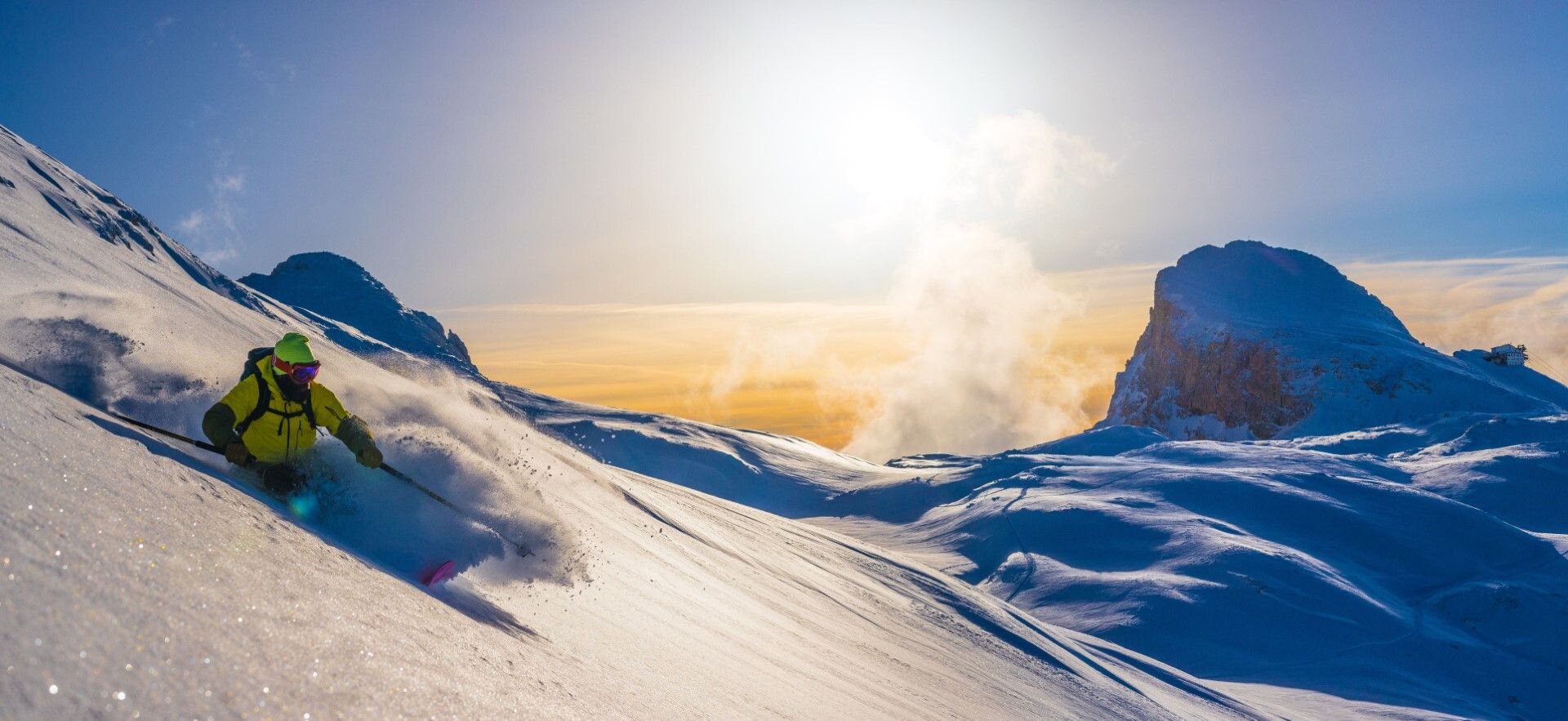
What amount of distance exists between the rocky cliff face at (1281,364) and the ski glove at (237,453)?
9624 cm

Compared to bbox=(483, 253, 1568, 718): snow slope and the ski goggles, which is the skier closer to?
the ski goggles

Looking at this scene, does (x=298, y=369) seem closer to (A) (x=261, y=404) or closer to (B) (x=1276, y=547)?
(A) (x=261, y=404)

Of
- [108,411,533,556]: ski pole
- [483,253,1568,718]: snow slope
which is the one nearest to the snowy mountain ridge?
[483,253,1568,718]: snow slope

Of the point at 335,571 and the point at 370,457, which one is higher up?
the point at 370,457

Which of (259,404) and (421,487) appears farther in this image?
(421,487)

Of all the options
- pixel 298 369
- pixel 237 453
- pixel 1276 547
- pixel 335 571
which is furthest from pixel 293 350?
pixel 1276 547

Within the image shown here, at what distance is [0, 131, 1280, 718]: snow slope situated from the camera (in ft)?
9.59

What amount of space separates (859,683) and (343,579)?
22.1ft

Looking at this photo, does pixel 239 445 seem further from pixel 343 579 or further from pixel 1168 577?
pixel 1168 577

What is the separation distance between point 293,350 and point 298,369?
15 cm

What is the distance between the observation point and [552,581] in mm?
7418

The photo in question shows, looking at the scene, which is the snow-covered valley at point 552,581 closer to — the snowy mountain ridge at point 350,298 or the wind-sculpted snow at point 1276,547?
the wind-sculpted snow at point 1276,547

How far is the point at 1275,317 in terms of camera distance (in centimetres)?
10938

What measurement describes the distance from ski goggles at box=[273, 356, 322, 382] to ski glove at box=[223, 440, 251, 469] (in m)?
0.65
